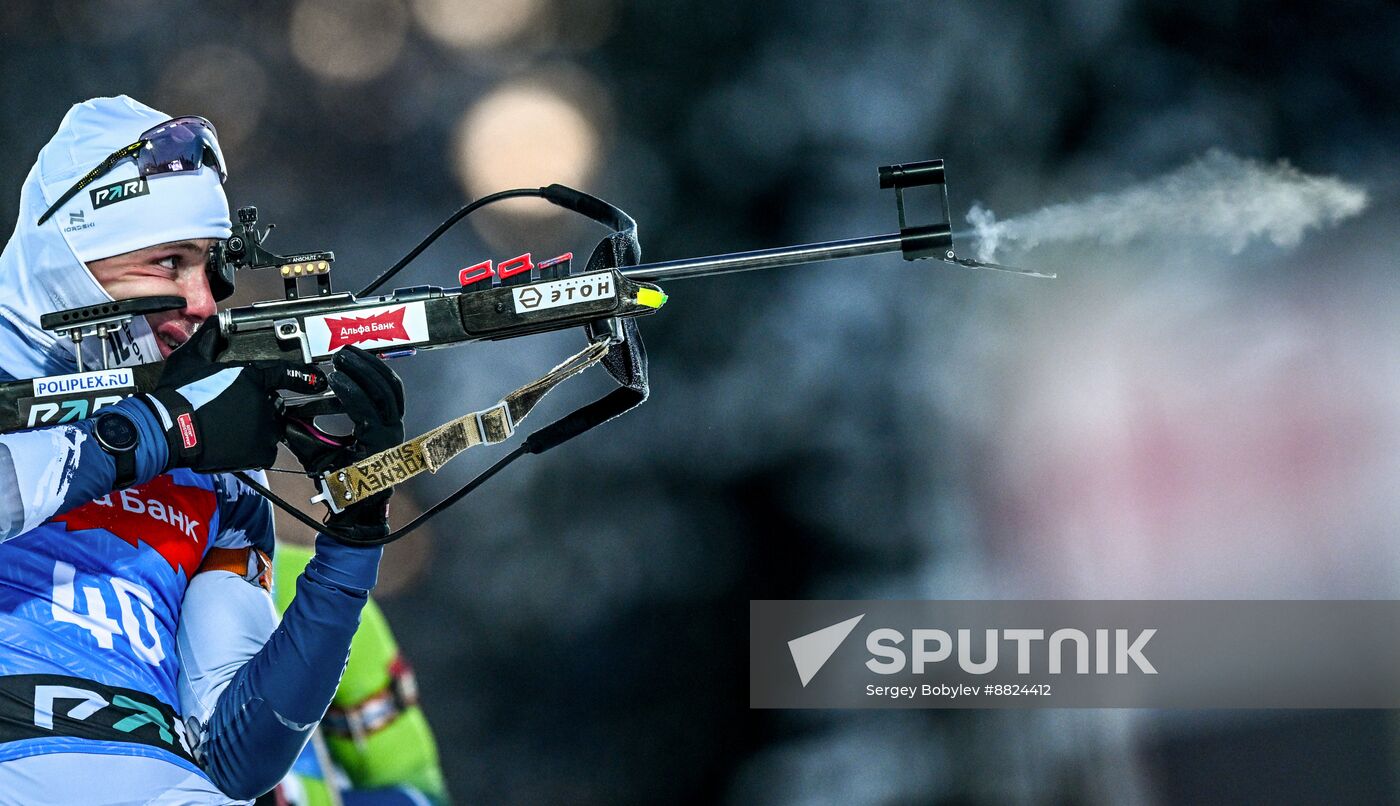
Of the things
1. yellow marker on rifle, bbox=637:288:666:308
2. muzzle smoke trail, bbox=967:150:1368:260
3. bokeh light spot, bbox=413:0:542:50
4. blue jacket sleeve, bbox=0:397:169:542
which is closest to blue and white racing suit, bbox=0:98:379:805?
blue jacket sleeve, bbox=0:397:169:542

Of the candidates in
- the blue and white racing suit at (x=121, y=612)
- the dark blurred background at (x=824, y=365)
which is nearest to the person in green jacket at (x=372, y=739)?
the dark blurred background at (x=824, y=365)

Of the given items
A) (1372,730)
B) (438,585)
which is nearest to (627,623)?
(438,585)

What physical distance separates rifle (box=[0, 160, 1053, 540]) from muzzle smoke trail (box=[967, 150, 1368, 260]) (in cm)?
100

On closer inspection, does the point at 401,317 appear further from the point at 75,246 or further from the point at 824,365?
the point at 824,365

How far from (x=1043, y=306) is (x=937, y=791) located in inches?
38.6

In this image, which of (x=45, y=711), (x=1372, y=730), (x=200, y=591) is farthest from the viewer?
(x=1372, y=730)

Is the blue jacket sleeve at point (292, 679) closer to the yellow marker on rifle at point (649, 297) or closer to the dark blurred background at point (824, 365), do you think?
the yellow marker on rifle at point (649, 297)

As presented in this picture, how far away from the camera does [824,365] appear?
266 centimetres

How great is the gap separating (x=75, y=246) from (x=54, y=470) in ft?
1.30

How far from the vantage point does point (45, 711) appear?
1564 mm

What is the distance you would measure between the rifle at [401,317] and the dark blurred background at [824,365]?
0.83m

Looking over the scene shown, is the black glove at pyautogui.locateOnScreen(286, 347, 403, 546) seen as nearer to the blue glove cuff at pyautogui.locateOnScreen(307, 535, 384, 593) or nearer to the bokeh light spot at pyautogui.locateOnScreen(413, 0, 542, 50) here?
the blue glove cuff at pyautogui.locateOnScreen(307, 535, 384, 593)

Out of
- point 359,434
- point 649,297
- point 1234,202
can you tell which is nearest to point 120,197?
point 359,434

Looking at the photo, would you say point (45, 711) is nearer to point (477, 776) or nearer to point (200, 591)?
point (200, 591)
